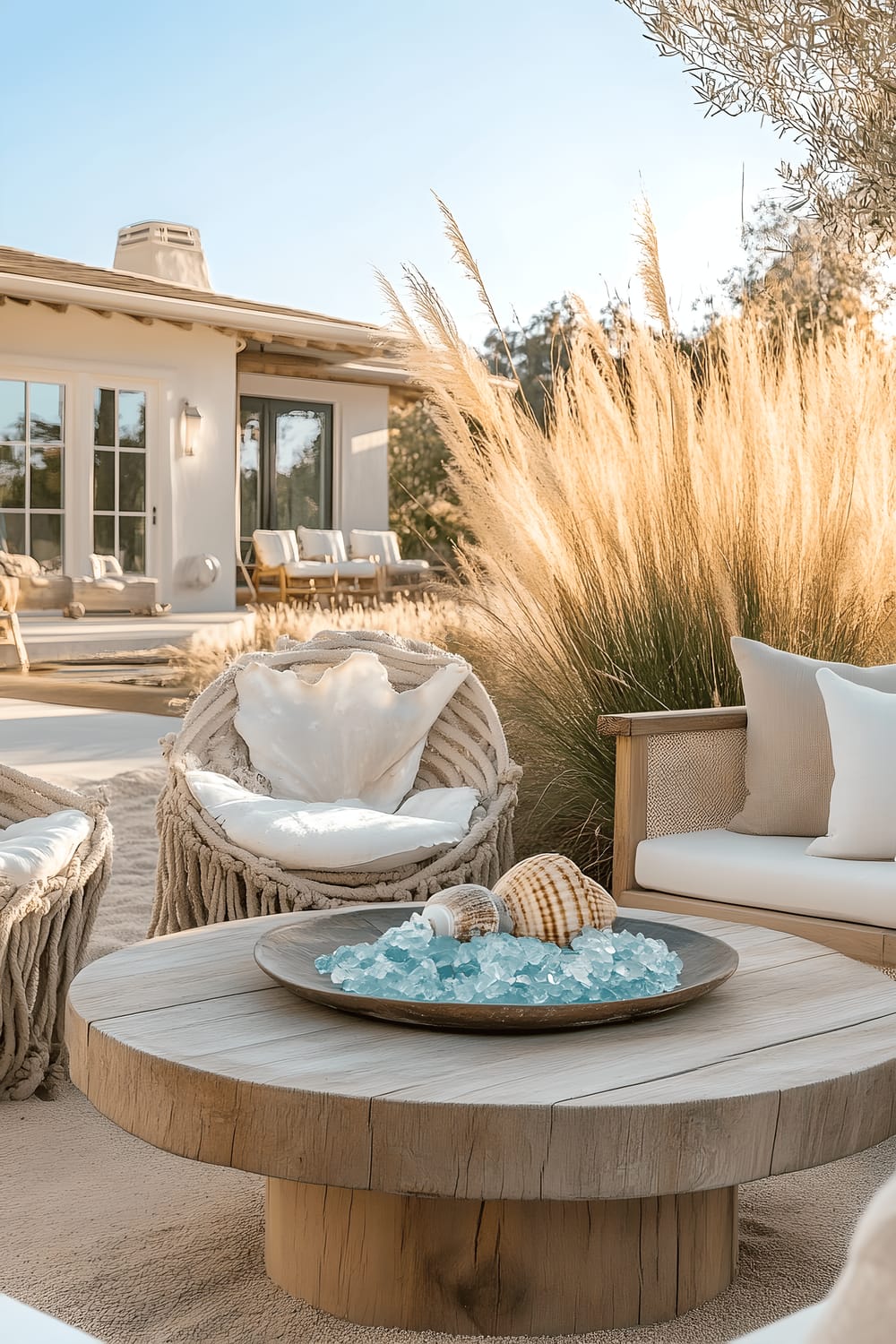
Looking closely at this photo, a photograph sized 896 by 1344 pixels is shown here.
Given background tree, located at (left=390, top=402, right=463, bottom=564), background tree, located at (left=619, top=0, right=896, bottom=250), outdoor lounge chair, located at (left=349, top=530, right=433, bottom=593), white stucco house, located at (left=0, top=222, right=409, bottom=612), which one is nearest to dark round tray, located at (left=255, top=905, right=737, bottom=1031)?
background tree, located at (left=619, top=0, right=896, bottom=250)

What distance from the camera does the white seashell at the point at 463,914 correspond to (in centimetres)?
175

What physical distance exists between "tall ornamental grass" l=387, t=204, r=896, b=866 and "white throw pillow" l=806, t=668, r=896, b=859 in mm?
539

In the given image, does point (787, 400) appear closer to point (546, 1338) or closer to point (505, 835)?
point (505, 835)

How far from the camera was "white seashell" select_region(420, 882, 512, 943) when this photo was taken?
68.7 inches

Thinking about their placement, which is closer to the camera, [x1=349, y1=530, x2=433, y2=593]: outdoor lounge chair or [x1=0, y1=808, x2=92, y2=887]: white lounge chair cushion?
[x1=0, y1=808, x2=92, y2=887]: white lounge chair cushion

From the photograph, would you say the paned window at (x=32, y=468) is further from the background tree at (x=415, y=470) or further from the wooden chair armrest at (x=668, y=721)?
the wooden chair armrest at (x=668, y=721)

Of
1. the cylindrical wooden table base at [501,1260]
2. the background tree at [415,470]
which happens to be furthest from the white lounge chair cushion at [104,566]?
the cylindrical wooden table base at [501,1260]

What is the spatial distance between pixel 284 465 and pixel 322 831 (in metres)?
10.4

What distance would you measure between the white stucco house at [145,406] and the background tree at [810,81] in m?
6.87

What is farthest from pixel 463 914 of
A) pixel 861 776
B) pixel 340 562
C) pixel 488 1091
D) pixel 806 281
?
pixel 340 562

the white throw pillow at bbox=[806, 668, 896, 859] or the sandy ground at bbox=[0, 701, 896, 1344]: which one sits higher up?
the white throw pillow at bbox=[806, 668, 896, 859]

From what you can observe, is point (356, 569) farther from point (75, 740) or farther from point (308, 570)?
point (75, 740)

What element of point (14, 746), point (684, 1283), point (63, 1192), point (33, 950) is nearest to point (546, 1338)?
point (684, 1283)

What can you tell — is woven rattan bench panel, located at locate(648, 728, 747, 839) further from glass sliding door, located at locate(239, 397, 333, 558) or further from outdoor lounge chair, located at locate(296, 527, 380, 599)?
glass sliding door, located at locate(239, 397, 333, 558)
